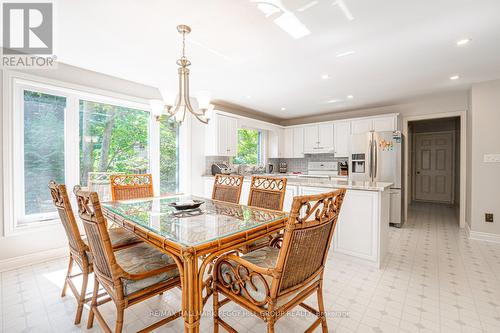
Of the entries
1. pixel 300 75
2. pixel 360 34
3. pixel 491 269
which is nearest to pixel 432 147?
pixel 491 269

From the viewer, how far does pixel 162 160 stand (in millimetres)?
3869

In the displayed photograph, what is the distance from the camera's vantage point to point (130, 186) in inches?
104

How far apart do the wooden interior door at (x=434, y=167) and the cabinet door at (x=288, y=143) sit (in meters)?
3.95

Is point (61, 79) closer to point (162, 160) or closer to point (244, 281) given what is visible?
point (162, 160)

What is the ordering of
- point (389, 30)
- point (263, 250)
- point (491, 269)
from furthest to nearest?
point (491, 269)
point (389, 30)
point (263, 250)

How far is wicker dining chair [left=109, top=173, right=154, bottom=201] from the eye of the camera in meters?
2.51

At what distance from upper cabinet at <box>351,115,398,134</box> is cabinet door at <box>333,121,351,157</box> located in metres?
0.13

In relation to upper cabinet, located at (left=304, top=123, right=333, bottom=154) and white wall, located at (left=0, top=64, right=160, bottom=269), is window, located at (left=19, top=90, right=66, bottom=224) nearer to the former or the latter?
white wall, located at (left=0, top=64, right=160, bottom=269)

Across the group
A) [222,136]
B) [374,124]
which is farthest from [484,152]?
[222,136]

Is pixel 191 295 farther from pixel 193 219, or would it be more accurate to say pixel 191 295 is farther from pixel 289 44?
pixel 289 44

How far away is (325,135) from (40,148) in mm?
4985

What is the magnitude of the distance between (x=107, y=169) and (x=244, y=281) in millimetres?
2874

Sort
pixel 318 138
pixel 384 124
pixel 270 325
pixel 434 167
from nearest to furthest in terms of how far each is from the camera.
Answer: pixel 270 325, pixel 384 124, pixel 318 138, pixel 434 167

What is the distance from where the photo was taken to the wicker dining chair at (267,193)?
2125mm
